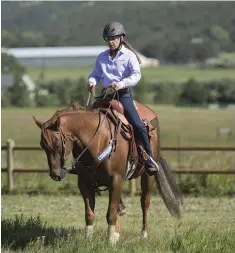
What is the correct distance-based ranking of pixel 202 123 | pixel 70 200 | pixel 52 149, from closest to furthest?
pixel 52 149 < pixel 70 200 < pixel 202 123

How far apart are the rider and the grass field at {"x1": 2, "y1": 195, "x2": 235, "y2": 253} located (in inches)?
50.3

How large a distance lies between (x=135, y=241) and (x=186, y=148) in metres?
6.62

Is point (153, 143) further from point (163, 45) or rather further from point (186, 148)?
point (163, 45)

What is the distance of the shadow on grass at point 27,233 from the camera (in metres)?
8.41

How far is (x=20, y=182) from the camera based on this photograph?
1596 cm

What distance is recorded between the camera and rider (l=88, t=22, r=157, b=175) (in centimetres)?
823

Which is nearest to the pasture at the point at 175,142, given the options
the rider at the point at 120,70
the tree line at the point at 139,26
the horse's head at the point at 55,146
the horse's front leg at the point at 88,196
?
the rider at the point at 120,70

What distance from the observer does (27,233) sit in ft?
29.5

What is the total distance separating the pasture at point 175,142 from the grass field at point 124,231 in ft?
6.47

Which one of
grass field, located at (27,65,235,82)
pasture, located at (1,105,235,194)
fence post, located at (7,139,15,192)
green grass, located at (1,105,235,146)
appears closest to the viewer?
fence post, located at (7,139,15,192)

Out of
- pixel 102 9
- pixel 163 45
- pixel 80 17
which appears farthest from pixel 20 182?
pixel 80 17

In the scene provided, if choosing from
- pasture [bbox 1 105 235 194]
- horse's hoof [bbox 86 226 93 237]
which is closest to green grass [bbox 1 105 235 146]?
pasture [bbox 1 105 235 194]

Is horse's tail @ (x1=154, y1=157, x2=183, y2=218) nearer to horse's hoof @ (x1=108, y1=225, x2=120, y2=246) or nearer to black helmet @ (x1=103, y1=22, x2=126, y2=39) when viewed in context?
horse's hoof @ (x1=108, y1=225, x2=120, y2=246)

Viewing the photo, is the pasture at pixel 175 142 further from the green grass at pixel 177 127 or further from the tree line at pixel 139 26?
the tree line at pixel 139 26
